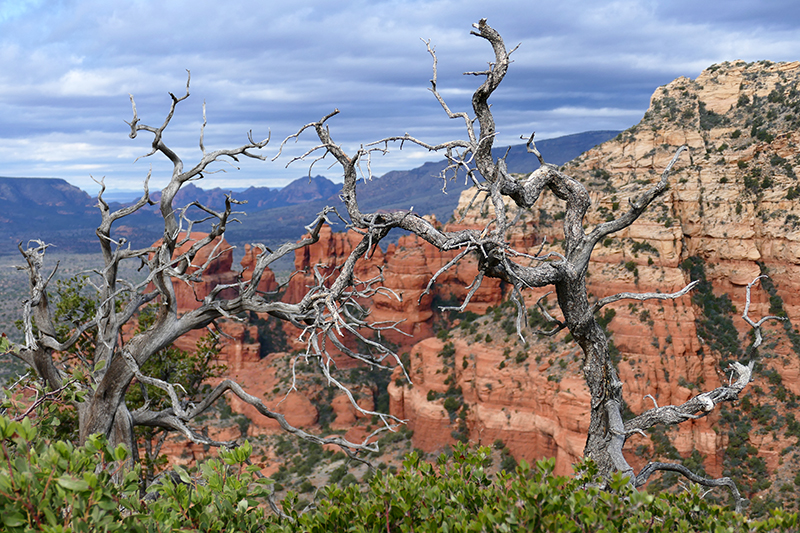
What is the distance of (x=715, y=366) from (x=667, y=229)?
9.58 meters

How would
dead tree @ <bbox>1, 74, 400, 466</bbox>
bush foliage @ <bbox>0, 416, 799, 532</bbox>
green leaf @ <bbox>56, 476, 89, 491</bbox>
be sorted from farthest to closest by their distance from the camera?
dead tree @ <bbox>1, 74, 400, 466</bbox>, bush foliage @ <bbox>0, 416, 799, 532</bbox>, green leaf @ <bbox>56, 476, 89, 491</bbox>

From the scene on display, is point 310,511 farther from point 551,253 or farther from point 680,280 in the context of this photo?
point 680,280

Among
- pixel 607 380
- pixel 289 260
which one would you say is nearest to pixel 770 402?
pixel 607 380

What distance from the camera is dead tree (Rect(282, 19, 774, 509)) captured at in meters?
8.12

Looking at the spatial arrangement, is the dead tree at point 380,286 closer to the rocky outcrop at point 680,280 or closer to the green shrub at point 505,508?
the green shrub at point 505,508

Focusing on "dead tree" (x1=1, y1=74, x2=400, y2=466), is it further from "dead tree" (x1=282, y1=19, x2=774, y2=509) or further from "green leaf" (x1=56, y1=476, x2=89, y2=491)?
"green leaf" (x1=56, y1=476, x2=89, y2=491)

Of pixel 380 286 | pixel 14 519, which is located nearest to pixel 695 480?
pixel 380 286

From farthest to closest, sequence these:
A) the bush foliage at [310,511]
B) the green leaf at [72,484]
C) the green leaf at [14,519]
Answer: the bush foliage at [310,511], the green leaf at [14,519], the green leaf at [72,484]

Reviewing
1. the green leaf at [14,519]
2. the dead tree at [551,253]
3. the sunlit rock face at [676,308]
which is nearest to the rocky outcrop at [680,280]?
the sunlit rock face at [676,308]

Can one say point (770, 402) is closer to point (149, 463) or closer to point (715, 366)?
point (715, 366)

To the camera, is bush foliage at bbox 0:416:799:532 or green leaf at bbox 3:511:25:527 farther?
bush foliage at bbox 0:416:799:532

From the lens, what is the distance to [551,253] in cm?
798

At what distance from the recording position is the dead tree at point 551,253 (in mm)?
8125

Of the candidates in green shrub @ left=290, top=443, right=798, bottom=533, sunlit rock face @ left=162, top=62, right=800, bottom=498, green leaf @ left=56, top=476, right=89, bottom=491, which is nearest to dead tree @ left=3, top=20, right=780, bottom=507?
green shrub @ left=290, top=443, right=798, bottom=533
